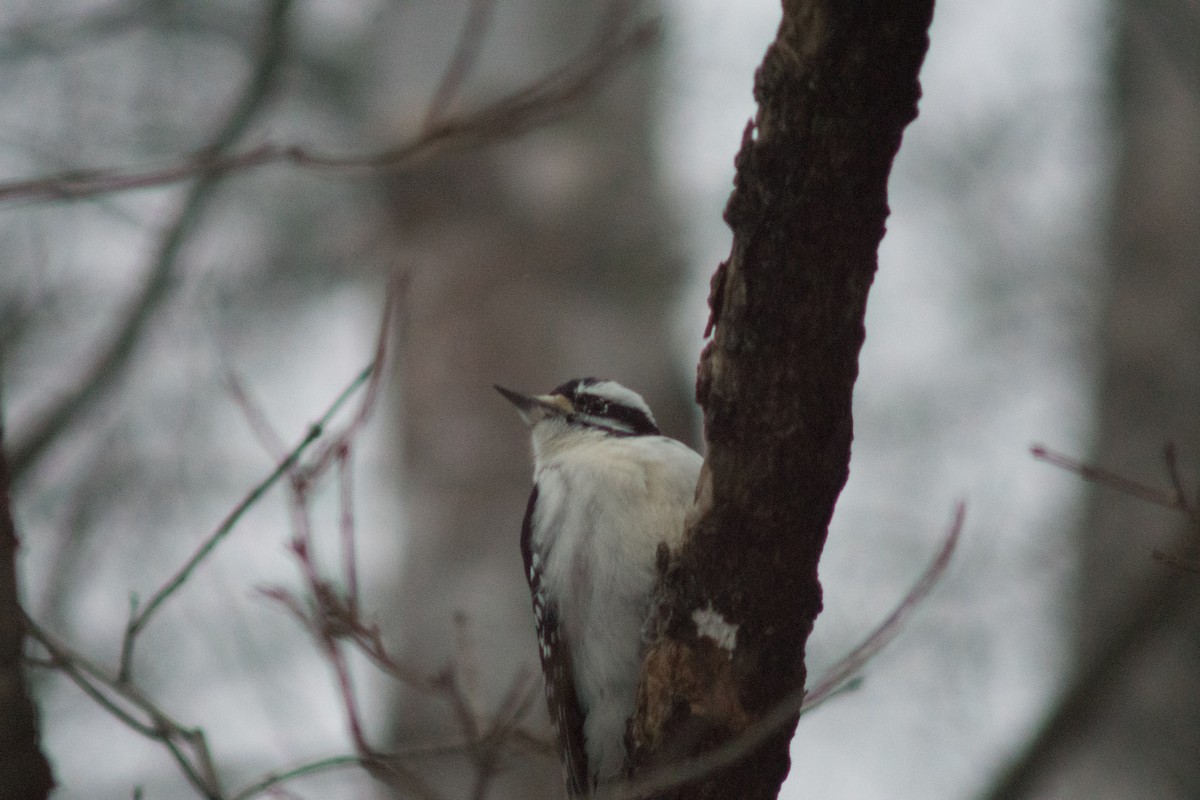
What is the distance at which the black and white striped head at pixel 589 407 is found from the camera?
547cm

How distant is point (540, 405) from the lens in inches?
218

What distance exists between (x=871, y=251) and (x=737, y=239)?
12.0 inches

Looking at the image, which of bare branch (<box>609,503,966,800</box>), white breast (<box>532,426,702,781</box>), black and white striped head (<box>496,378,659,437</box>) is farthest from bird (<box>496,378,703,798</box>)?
bare branch (<box>609,503,966,800</box>)

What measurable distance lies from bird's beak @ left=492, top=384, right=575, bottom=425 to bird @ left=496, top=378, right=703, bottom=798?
53cm

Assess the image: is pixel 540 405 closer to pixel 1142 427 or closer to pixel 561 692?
pixel 561 692

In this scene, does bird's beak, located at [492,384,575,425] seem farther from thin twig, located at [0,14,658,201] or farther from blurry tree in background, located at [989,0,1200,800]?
blurry tree in background, located at [989,0,1200,800]

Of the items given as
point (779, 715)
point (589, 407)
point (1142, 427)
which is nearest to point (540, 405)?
point (589, 407)

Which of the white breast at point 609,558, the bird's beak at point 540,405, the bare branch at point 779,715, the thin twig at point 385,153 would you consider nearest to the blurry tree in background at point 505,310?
the bird's beak at point 540,405

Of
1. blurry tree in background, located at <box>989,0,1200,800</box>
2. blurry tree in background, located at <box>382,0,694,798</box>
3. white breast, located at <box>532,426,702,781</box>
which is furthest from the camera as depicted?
blurry tree in background, located at <box>989,0,1200,800</box>

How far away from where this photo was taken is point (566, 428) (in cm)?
546

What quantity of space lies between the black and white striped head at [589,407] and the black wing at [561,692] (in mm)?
827

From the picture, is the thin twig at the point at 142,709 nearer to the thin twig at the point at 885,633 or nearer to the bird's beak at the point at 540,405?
the thin twig at the point at 885,633

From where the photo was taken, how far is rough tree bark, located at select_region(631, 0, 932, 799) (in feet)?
8.70

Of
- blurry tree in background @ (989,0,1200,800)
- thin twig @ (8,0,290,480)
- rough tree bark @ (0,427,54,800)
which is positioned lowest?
blurry tree in background @ (989,0,1200,800)
